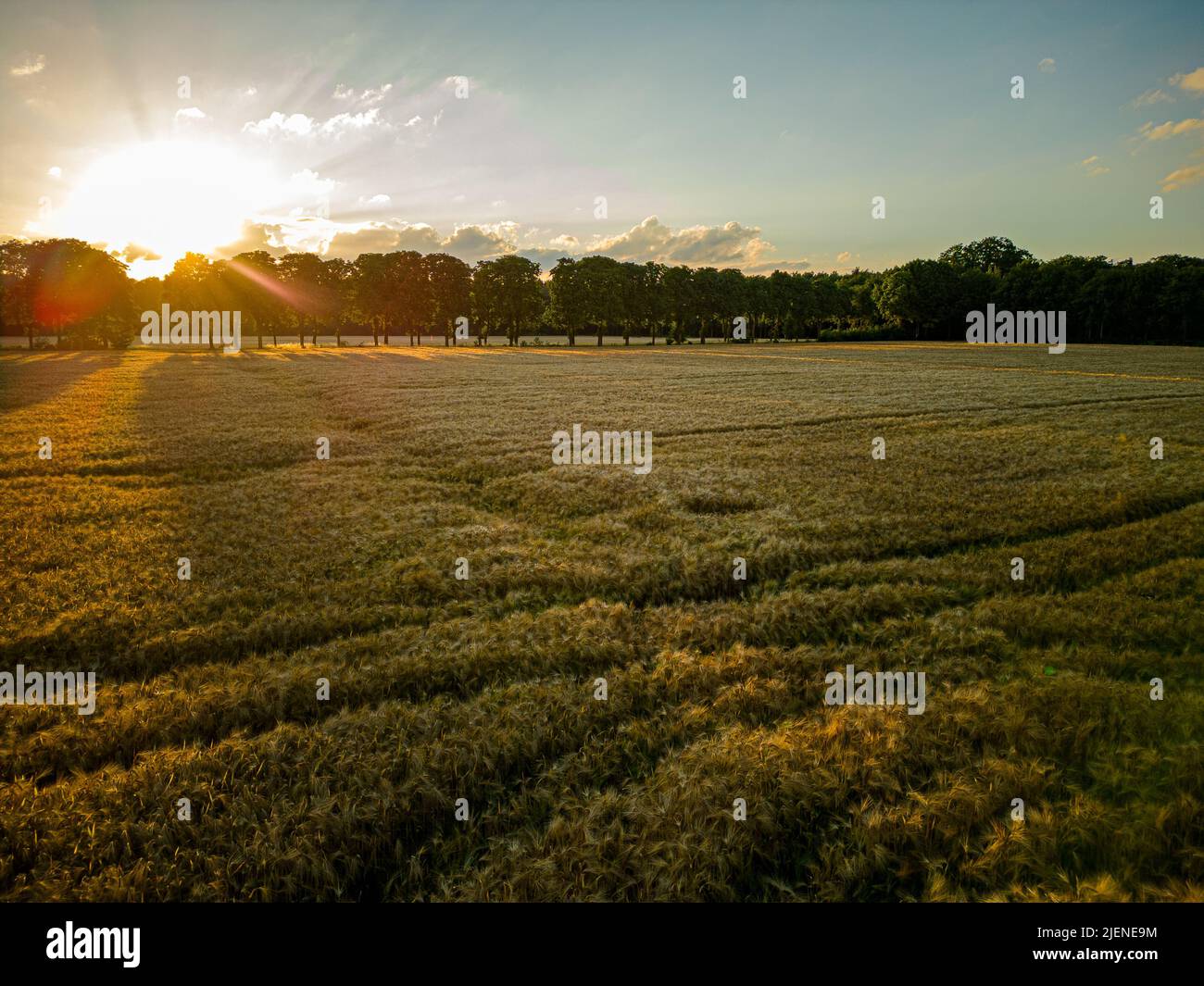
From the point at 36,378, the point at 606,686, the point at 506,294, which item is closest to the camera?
the point at 606,686

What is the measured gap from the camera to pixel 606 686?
564 cm

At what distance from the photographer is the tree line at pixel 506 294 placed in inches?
3711

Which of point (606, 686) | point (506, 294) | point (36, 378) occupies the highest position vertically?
point (506, 294)

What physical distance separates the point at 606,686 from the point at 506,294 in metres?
109

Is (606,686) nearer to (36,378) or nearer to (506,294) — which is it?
(36,378)

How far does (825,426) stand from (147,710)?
859 inches

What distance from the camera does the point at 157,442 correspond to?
1977cm

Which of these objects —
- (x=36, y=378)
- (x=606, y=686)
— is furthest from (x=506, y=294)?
(x=606, y=686)

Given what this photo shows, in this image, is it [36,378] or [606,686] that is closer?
[606,686]

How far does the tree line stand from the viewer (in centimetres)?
9425

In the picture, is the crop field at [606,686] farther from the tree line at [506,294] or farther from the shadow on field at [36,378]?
the tree line at [506,294]

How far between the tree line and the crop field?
9248 cm

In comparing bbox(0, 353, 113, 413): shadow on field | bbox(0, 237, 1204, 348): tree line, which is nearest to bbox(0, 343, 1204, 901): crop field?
bbox(0, 353, 113, 413): shadow on field
